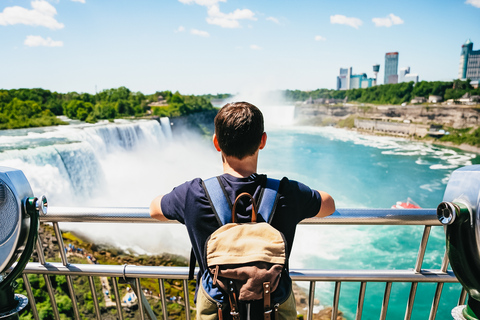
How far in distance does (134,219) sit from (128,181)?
2462 centimetres

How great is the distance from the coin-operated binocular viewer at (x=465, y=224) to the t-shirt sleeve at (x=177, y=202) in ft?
3.10

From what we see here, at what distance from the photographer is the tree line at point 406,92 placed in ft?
253

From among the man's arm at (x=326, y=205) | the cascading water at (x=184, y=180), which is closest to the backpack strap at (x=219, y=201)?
the man's arm at (x=326, y=205)

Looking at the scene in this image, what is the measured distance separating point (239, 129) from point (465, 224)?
0.87 m

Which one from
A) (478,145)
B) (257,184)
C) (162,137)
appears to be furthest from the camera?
(478,145)

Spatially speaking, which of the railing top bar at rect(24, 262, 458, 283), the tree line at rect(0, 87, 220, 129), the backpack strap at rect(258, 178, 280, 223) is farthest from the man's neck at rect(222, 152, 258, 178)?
the tree line at rect(0, 87, 220, 129)

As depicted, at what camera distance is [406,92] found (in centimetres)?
8625

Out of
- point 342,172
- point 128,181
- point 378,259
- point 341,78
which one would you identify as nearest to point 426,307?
point 378,259

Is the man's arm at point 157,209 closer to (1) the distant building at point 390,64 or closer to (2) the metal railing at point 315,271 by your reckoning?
(2) the metal railing at point 315,271

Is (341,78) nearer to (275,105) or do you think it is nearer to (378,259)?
(275,105)

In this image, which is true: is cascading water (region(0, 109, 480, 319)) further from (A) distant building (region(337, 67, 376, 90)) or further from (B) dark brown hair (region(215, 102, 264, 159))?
(A) distant building (region(337, 67, 376, 90))

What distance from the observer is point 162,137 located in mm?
30969

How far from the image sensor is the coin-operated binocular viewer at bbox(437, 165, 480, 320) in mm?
1120

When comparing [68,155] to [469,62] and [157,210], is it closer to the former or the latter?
[157,210]
